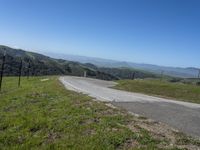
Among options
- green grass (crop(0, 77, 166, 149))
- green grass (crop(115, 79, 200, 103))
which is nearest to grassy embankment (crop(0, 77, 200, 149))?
green grass (crop(0, 77, 166, 149))

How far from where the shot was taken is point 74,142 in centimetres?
923

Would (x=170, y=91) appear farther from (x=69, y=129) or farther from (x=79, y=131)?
(x=79, y=131)

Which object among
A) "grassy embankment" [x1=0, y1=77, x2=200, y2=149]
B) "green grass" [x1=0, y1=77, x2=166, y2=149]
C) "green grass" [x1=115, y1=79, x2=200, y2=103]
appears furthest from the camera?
"green grass" [x1=115, y1=79, x2=200, y2=103]

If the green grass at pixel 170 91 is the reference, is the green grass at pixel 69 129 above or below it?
above

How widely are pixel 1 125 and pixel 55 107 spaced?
3.50 metres

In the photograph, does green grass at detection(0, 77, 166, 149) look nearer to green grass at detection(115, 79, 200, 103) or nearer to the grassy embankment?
the grassy embankment

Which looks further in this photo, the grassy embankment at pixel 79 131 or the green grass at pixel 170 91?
the green grass at pixel 170 91

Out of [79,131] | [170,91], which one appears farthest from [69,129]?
[170,91]

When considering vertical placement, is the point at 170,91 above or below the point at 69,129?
below

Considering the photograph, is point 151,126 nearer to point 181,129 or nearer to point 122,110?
point 181,129

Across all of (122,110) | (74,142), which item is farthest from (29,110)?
(74,142)

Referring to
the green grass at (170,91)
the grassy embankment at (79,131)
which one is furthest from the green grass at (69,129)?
the green grass at (170,91)

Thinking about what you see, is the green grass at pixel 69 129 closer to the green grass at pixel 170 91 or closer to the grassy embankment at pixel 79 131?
the grassy embankment at pixel 79 131

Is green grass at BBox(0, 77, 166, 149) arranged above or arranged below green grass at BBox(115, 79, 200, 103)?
above
